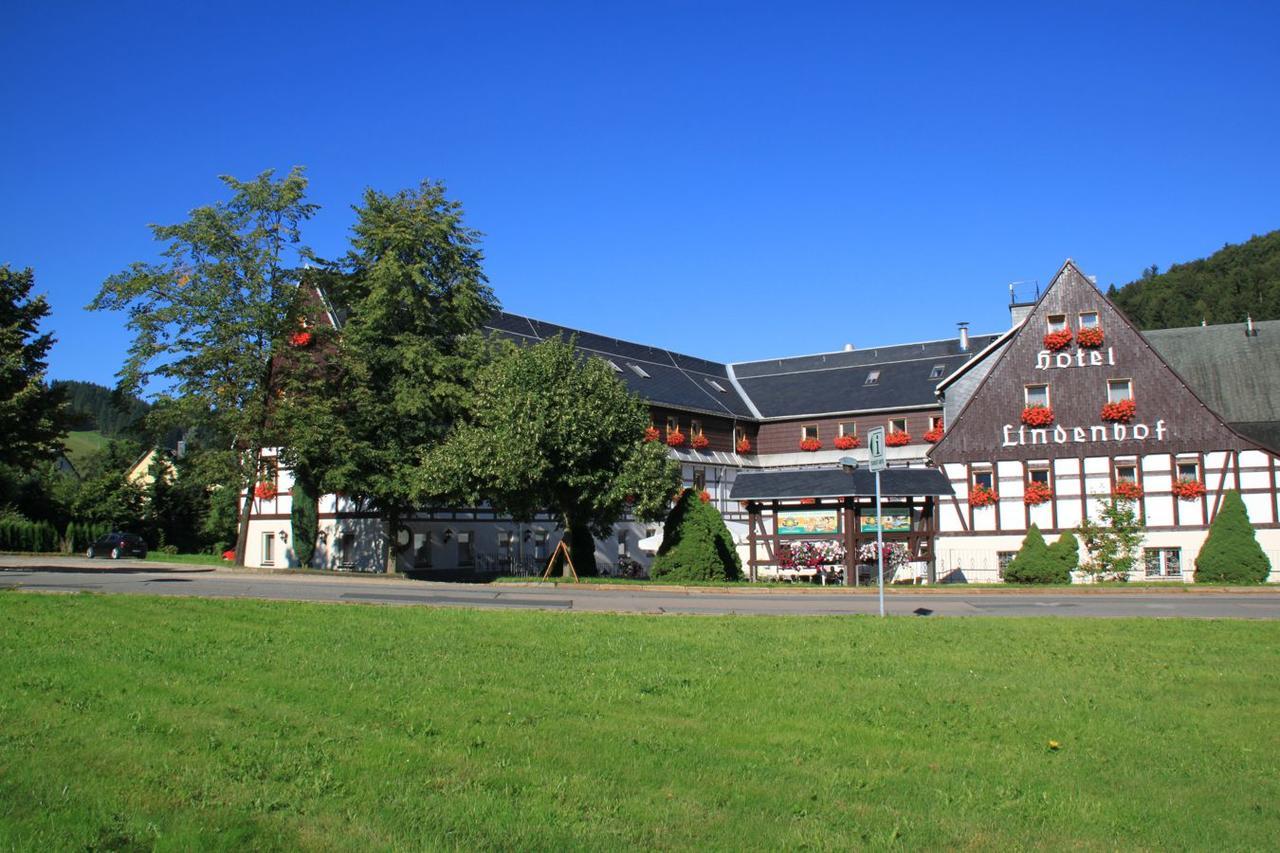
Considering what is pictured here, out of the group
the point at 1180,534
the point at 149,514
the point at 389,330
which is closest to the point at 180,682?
the point at 389,330

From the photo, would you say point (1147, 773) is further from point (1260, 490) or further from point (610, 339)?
point (610, 339)

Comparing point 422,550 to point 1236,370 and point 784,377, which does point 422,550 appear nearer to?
point 784,377

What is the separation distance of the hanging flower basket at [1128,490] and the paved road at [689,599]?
11.7 m

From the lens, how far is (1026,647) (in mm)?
14367

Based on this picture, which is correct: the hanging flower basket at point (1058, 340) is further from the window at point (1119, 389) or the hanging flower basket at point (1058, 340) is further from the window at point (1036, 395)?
the window at point (1119, 389)

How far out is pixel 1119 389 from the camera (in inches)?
1668

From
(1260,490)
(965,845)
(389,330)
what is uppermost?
(389,330)

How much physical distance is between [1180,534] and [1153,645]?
2800 cm

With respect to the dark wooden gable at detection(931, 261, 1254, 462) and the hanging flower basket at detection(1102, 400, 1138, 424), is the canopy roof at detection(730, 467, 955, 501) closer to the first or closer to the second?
the dark wooden gable at detection(931, 261, 1254, 462)

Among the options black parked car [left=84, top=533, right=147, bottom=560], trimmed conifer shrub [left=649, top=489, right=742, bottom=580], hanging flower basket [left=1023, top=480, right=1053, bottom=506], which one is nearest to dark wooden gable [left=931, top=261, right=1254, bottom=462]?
hanging flower basket [left=1023, top=480, right=1053, bottom=506]

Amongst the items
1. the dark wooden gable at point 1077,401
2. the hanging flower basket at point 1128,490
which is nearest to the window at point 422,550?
the dark wooden gable at point 1077,401

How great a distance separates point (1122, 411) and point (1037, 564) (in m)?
8.60

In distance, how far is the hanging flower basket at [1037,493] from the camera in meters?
41.4

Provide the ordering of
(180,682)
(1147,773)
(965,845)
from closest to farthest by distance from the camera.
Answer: (965,845) < (1147,773) < (180,682)
